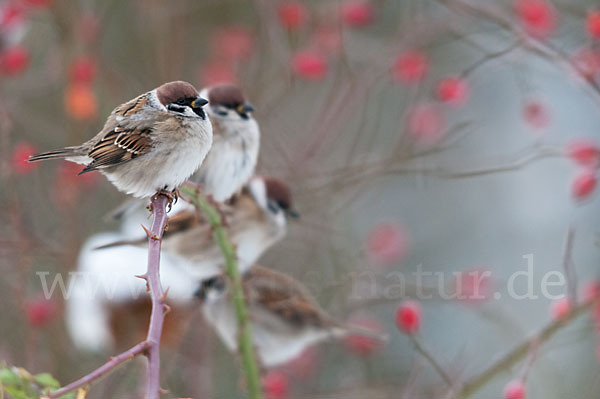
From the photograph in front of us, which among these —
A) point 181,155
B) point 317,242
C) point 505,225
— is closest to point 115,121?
point 181,155

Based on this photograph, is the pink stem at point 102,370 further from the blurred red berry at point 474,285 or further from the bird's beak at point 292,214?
the blurred red berry at point 474,285

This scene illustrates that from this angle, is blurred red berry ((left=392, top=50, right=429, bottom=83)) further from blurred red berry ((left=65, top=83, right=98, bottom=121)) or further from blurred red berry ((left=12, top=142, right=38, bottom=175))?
blurred red berry ((left=12, top=142, right=38, bottom=175))

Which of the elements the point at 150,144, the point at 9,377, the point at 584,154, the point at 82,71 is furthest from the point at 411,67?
the point at 9,377

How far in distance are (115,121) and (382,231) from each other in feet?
7.88

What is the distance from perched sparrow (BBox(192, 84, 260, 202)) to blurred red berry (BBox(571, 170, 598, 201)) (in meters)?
1.16

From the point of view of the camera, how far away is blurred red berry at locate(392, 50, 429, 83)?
367 cm

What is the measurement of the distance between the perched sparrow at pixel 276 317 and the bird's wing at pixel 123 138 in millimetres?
1364

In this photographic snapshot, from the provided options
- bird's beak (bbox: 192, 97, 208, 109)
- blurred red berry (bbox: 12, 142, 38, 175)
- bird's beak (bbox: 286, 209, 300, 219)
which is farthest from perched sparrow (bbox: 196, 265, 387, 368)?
bird's beak (bbox: 192, 97, 208, 109)

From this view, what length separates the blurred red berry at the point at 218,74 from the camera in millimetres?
4078

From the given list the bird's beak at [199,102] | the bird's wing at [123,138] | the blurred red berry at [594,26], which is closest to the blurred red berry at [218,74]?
the blurred red berry at [594,26]

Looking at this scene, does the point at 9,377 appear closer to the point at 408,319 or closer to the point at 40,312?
the point at 408,319

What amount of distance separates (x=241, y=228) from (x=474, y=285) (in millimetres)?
1160

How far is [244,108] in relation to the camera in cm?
269

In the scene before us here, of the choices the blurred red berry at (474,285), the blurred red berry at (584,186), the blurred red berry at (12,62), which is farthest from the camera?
the blurred red berry at (474,285)
